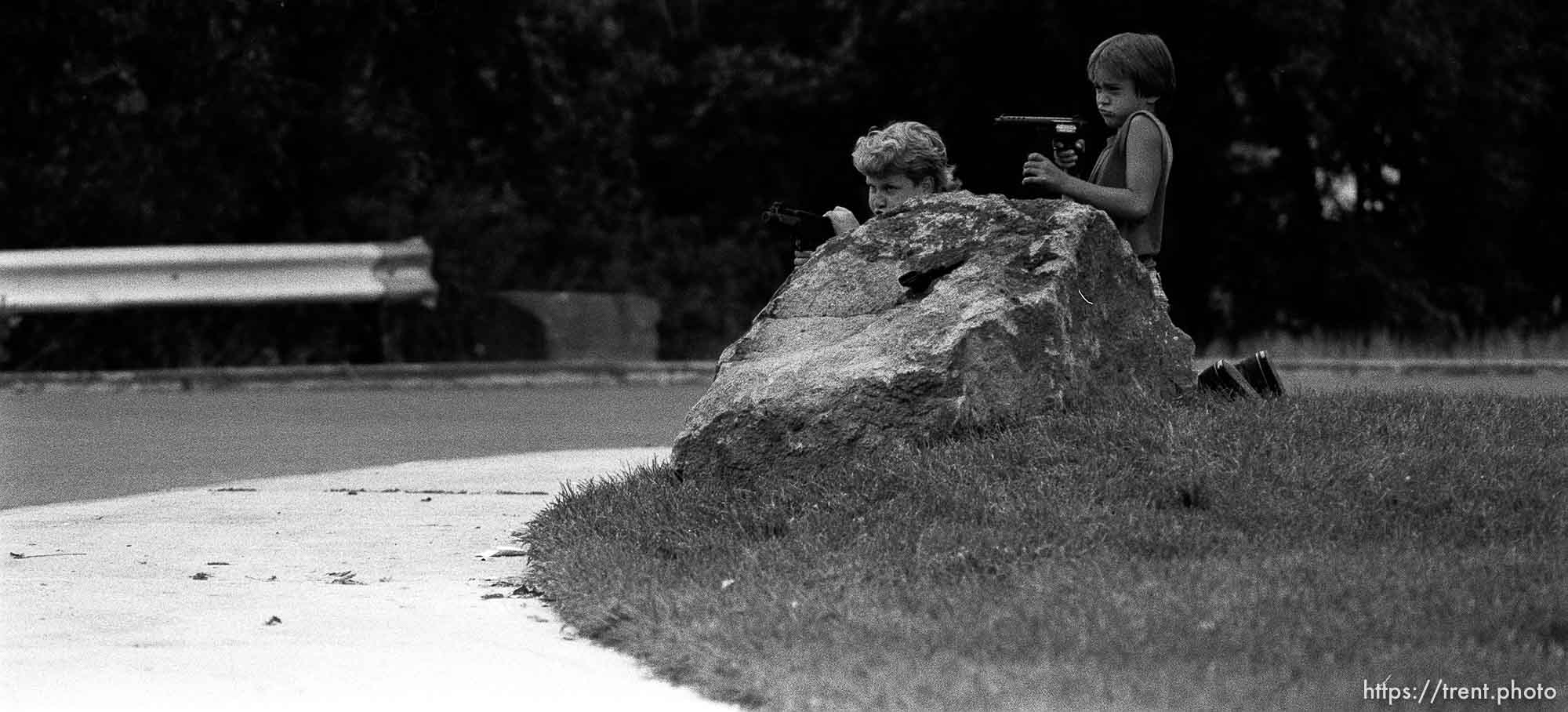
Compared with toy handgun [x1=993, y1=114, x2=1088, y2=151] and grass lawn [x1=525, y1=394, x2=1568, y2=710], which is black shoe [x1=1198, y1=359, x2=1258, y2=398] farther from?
toy handgun [x1=993, y1=114, x2=1088, y2=151]

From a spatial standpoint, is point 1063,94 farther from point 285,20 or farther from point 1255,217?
point 285,20

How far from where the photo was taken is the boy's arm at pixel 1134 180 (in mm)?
7746

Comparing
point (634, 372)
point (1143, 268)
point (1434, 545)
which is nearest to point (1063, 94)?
point (634, 372)

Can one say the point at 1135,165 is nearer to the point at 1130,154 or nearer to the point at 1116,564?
the point at 1130,154

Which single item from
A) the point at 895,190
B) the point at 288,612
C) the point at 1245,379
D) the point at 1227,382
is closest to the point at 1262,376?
the point at 1245,379

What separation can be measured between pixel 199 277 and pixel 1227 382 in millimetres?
9921

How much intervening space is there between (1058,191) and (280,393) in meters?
8.34

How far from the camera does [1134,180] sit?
307 inches

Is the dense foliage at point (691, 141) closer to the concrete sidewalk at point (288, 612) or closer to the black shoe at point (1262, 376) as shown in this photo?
the concrete sidewalk at point (288, 612)

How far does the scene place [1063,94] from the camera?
20594 mm

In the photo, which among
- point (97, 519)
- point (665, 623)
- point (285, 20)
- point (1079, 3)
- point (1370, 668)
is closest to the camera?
point (1370, 668)

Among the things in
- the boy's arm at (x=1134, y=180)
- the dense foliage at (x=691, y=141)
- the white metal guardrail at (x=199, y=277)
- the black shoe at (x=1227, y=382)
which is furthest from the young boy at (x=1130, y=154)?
the dense foliage at (x=691, y=141)

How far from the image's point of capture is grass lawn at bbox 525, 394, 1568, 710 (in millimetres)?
4527

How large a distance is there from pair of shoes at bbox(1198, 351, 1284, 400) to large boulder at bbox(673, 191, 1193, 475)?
114 mm
